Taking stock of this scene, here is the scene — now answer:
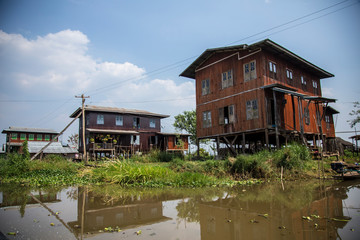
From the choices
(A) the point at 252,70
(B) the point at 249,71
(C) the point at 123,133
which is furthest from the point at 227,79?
(C) the point at 123,133

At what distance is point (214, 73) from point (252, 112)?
5.11 metres

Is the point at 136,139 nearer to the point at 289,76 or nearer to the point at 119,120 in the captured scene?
the point at 119,120

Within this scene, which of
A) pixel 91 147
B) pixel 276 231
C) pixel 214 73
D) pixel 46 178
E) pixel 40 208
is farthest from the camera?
pixel 91 147

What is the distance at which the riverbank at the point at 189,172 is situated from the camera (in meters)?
10.4

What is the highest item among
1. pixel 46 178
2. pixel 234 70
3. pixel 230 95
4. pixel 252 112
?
pixel 234 70

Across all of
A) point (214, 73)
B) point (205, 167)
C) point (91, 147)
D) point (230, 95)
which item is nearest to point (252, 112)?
point (230, 95)

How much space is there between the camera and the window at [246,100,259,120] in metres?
16.6


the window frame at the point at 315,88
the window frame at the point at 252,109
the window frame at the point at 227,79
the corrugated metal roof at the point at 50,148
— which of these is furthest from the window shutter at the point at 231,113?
the corrugated metal roof at the point at 50,148

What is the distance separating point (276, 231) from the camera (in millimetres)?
3930

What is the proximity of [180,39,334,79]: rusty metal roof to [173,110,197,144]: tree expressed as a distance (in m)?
18.5

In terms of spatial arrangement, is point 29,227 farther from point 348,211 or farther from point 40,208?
point 348,211

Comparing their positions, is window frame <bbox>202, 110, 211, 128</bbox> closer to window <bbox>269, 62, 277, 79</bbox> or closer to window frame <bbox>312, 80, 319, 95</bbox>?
window <bbox>269, 62, 277, 79</bbox>

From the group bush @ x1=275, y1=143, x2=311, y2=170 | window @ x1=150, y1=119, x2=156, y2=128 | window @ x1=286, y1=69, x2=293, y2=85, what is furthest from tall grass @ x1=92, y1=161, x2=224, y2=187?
window @ x1=150, y1=119, x2=156, y2=128

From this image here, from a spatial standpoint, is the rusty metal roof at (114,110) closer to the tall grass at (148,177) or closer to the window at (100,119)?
the window at (100,119)
